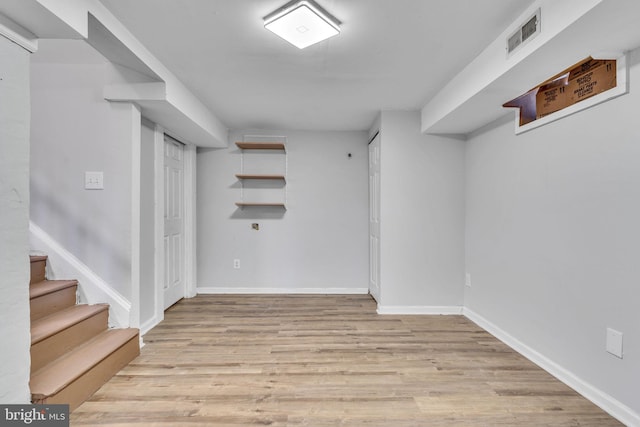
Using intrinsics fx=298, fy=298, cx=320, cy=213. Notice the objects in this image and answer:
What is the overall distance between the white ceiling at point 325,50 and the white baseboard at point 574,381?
2.18 m

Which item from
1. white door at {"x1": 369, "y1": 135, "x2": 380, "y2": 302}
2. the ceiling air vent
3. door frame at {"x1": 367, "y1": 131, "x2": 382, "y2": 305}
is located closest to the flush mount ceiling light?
the ceiling air vent

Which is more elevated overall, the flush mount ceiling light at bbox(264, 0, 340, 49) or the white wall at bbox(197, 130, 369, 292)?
the flush mount ceiling light at bbox(264, 0, 340, 49)

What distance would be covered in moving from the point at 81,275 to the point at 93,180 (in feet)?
2.35

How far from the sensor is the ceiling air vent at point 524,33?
1.51m

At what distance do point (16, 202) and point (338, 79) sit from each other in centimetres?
217

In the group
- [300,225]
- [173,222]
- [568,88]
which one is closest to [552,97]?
[568,88]

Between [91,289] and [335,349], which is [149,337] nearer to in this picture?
[91,289]

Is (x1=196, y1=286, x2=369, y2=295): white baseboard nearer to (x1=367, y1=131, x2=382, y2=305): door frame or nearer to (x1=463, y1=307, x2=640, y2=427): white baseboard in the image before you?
(x1=367, y1=131, x2=382, y2=305): door frame

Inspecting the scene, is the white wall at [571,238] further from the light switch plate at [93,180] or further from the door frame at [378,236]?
the light switch plate at [93,180]

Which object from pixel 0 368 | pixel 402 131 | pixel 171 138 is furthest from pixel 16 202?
pixel 402 131

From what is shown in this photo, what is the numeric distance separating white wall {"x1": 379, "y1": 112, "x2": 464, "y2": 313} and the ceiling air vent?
1485 mm

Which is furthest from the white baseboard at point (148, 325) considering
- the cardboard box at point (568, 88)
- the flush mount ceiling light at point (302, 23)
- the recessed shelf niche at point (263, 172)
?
the cardboard box at point (568, 88)

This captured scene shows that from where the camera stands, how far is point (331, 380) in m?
1.95

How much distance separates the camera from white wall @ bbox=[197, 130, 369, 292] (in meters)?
3.97
